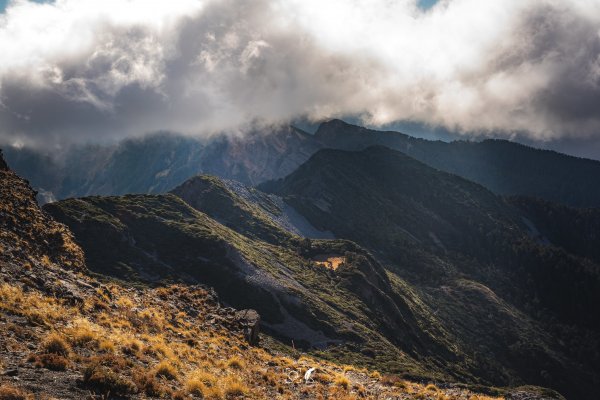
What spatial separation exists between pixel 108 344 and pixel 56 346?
365 centimetres

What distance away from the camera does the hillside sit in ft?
79.2

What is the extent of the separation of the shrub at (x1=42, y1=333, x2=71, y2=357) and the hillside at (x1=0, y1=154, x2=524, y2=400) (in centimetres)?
6

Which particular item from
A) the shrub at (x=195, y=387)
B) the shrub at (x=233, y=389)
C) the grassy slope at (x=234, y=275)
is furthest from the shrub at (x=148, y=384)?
the grassy slope at (x=234, y=275)

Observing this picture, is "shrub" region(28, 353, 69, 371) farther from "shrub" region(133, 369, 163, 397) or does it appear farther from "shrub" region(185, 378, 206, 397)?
"shrub" region(185, 378, 206, 397)

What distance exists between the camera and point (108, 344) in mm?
30188

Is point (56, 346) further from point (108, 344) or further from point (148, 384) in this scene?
point (148, 384)

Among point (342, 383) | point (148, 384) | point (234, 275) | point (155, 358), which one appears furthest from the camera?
point (234, 275)

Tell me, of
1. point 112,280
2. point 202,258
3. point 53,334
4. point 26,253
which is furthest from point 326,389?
point 202,258

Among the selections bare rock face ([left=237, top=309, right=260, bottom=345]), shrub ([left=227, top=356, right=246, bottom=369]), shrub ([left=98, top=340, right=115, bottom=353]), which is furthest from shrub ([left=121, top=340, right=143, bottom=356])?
bare rock face ([left=237, top=309, right=260, bottom=345])

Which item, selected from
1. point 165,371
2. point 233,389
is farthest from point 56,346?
point 233,389

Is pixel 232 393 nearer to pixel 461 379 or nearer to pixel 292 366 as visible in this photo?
pixel 292 366

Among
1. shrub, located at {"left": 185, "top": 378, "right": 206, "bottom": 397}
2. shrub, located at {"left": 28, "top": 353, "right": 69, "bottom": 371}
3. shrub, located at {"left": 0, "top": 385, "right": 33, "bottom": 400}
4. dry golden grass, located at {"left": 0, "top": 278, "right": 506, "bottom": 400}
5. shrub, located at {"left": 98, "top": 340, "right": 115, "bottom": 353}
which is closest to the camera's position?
shrub, located at {"left": 0, "top": 385, "right": 33, "bottom": 400}

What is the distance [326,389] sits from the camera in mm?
38656

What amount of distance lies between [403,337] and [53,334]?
6926 inches
